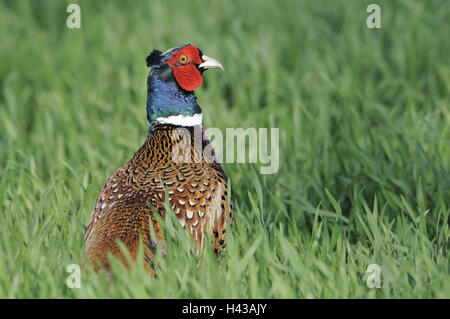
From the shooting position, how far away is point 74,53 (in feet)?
20.2

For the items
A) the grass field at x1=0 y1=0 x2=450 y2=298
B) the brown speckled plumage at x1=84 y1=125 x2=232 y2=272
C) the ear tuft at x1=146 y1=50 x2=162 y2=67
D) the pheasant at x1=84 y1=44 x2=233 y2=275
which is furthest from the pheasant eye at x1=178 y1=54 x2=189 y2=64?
the grass field at x1=0 y1=0 x2=450 y2=298

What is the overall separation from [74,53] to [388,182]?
3.39 meters

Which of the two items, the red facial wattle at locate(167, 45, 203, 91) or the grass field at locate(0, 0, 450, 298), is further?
the red facial wattle at locate(167, 45, 203, 91)

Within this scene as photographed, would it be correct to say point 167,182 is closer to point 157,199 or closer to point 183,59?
point 157,199

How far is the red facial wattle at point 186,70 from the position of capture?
3270 millimetres

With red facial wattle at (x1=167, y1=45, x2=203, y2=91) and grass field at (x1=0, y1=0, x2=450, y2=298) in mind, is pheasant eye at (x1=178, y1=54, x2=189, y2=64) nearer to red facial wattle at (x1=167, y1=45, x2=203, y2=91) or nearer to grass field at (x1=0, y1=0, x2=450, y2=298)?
red facial wattle at (x1=167, y1=45, x2=203, y2=91)

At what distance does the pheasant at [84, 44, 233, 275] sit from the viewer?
2.92 m

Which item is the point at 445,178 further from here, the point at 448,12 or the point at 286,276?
the point at 448,12

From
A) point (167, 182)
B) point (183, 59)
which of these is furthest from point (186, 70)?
point (167, 182)

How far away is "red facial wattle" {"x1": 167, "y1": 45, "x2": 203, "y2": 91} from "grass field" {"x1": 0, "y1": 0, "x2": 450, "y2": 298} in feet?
1.80

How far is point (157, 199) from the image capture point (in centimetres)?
304

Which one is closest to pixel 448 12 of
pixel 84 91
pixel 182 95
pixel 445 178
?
pixel 445 178

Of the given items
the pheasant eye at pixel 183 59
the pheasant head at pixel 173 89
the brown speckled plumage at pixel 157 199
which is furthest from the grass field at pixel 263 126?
the pheasant eye at pixel 183 59

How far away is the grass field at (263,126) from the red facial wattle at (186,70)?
0.55 metres
